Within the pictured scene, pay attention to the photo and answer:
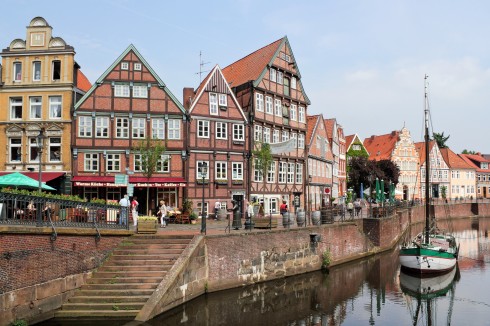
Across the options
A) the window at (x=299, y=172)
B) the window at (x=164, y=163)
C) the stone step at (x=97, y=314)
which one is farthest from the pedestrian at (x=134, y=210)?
the window at (x=299, y=172)

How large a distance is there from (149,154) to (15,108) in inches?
401

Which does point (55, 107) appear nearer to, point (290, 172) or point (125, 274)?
point (125, 274)

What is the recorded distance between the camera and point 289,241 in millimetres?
24781

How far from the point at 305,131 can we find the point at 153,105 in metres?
15.9

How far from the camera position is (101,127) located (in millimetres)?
32031

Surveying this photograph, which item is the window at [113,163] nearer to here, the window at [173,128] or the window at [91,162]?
the window at [91,162]

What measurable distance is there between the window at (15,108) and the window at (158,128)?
350 inches

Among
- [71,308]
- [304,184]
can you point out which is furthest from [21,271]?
Result: [304,184]

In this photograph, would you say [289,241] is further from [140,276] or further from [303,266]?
[140,276]

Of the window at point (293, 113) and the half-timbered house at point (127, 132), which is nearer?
the half-timbered house at point (127, 132)

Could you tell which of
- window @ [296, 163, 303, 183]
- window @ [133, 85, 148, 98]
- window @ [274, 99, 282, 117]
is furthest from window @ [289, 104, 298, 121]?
window @ [133, 85, 148, 98]

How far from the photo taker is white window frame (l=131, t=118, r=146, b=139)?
3272 cm

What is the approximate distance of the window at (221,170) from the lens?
35125 mm

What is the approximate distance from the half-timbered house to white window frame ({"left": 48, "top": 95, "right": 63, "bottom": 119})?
4.13 feet
